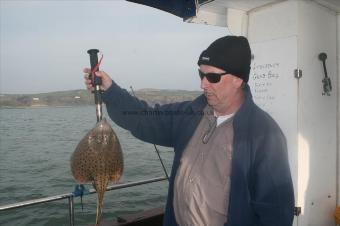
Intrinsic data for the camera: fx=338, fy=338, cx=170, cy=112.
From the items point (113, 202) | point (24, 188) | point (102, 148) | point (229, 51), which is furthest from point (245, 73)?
point (24, 188)

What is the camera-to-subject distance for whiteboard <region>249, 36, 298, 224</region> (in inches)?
144

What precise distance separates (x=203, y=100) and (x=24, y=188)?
47.7ft

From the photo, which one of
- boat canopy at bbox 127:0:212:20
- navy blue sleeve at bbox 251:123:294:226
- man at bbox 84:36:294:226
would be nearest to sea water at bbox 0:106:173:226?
boat canopy at bbox 127:0:212:20

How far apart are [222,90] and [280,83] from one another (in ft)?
5.55

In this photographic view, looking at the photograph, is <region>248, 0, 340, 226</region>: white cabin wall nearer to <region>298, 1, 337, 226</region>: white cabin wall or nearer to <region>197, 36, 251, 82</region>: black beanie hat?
<region>298, 1, 337, 226</region>: white cabin wall

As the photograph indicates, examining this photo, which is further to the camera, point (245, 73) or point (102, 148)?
point (245, 73)

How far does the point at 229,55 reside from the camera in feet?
7.67

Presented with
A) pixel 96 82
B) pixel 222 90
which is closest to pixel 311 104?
pixel 222 90

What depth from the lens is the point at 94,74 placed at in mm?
2072

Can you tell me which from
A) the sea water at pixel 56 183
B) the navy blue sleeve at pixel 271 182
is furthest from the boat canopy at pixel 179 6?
the sea water at pixel 56 183

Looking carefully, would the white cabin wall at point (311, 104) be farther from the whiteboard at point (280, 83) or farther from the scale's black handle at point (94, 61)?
the scale's black handle at point (94, 61)

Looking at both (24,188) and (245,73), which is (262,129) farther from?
(24,188)

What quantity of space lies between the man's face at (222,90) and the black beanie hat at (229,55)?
0.04 meters

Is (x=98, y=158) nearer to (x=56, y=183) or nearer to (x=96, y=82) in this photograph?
(x=96, y=82)
